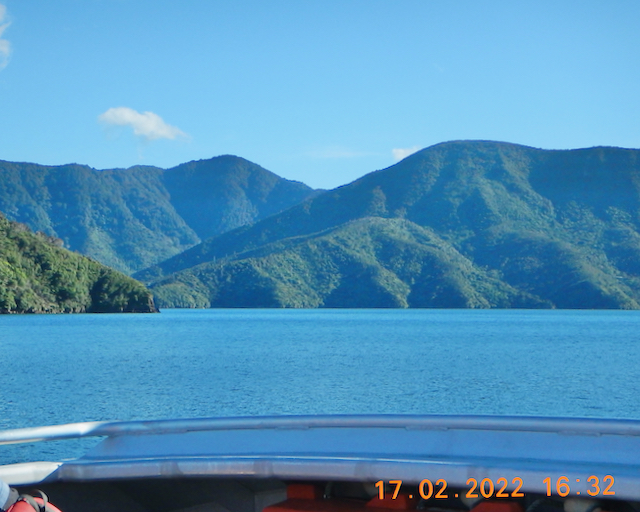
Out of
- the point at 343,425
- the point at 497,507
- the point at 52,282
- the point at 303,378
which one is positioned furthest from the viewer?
the point at 52,282

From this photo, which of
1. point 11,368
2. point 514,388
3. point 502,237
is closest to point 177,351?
point 11,368

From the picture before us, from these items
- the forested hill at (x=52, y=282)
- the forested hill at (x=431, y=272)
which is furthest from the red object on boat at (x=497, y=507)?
the forested hill at (x=431, y=272)

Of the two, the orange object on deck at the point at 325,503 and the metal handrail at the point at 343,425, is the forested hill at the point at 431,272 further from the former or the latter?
the orange object on deck at the point at 325,503

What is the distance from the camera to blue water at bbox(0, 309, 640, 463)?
29031mm

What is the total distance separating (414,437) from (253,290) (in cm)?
17830

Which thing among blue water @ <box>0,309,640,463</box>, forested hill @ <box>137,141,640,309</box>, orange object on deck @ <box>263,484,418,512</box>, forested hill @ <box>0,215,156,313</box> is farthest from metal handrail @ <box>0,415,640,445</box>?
forested hill @ <box>137,141,640,309</box>

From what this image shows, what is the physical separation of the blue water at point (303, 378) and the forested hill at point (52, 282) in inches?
1645

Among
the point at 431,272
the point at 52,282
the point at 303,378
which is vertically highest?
the point at 52,282

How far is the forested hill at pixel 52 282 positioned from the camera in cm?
11275

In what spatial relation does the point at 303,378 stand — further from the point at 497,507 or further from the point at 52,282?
the point at 52,282

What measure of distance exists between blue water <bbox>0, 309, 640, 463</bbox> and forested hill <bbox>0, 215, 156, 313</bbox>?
41.8 meters

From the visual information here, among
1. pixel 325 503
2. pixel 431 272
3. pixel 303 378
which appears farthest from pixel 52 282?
pixel 325 503

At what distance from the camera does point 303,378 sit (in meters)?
39.1

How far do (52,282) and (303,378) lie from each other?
89074 mm
